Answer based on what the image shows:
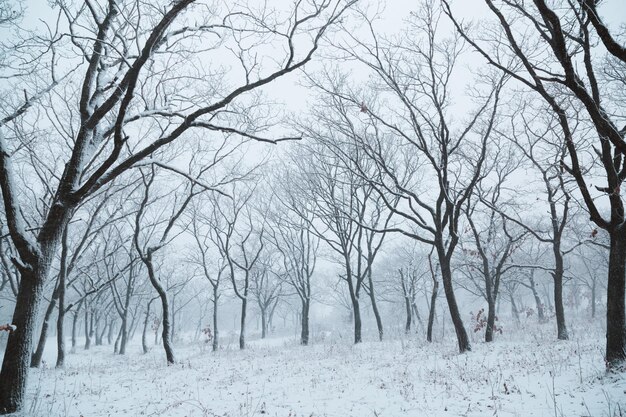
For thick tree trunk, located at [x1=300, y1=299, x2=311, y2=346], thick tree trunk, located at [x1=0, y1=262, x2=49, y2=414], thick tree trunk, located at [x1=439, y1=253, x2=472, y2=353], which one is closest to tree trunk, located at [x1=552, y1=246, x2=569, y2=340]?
thick tree trunk, located at [x1=439, y1=253, x2=472, y2=353]

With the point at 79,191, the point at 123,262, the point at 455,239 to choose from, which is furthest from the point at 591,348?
the point at 123,262

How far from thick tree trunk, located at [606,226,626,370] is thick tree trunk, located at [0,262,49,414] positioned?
10.3 m

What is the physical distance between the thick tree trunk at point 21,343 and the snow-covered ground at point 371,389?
1.62 feet

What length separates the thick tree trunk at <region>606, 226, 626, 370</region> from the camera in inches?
231

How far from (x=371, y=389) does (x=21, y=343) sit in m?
6.43

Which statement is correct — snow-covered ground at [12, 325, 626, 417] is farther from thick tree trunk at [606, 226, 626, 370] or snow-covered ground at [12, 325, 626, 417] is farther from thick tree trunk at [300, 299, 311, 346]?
thick tree trunk at [300, 299, 311, 346]

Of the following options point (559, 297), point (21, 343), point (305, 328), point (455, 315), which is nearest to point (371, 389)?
point (455, 315)

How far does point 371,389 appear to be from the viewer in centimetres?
654

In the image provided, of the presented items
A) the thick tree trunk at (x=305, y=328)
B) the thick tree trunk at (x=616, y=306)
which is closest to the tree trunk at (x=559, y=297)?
the thick tree trunk at (x=616, y=306)

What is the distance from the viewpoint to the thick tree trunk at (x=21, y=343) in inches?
194

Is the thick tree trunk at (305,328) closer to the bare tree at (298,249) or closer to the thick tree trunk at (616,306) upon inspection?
the bare tree at (298,249)

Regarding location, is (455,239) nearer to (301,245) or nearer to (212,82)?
(212,82)

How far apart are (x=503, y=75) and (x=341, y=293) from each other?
39478mm

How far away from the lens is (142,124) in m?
11.9
